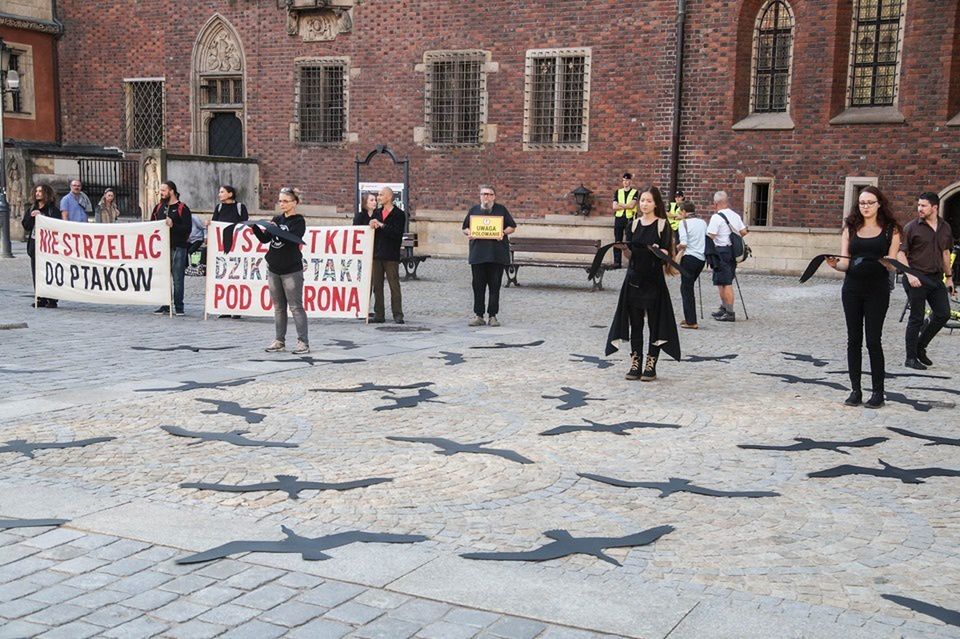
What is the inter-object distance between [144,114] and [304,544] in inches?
1198

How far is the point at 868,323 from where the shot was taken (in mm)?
9102

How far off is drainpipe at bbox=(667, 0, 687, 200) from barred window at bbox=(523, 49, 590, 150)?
2.23 meters

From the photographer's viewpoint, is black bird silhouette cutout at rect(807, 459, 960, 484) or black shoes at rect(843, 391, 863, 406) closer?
black bird silhouette cutout at rect(807, 459, 960, 484)

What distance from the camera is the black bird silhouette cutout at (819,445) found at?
290 inches

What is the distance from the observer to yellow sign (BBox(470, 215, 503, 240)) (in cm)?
1438

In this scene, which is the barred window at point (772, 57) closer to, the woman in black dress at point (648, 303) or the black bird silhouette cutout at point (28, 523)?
the woman in black dress at point (648, 303)

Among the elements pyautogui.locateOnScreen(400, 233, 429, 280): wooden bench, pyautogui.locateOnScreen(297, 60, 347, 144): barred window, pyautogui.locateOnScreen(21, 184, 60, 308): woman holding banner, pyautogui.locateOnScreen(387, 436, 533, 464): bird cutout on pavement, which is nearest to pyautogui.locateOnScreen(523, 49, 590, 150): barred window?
pyautogui.locateOnScreen(297, 60, 347, 144): barred window

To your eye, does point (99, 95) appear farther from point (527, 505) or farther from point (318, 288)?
point (527, 505)

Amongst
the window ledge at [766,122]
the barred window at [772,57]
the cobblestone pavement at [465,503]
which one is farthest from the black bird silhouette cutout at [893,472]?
the barred window at [772,57]

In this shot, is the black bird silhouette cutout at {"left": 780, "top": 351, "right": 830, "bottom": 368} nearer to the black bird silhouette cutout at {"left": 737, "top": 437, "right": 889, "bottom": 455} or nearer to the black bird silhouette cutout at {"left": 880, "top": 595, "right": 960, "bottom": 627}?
the black bird silhouette cutout at {"left": 737, "top": 437, "right": 889, "bottom": 455}

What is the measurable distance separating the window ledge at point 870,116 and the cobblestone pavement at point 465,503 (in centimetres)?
1359

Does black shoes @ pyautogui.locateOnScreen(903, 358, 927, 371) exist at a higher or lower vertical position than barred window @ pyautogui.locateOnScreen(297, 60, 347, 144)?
lower

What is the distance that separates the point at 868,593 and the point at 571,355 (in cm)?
734

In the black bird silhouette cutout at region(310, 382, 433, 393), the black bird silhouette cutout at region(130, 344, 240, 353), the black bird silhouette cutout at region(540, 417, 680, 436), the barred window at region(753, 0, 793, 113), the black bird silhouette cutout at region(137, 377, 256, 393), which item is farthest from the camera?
the barred window at region(753, 0, 793, 113)
